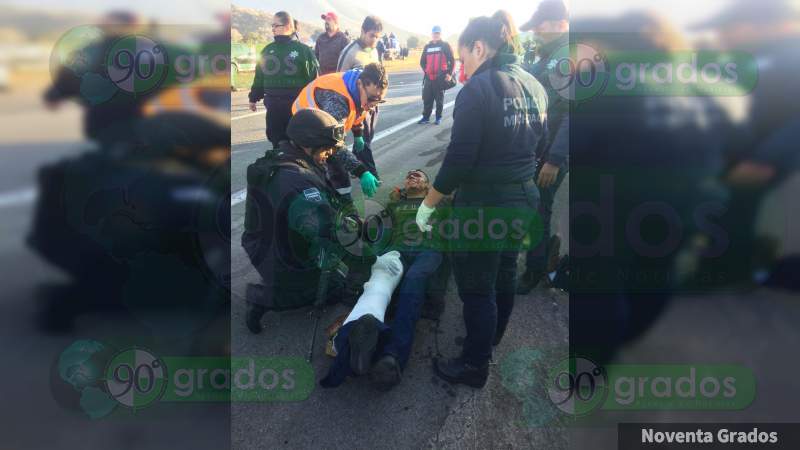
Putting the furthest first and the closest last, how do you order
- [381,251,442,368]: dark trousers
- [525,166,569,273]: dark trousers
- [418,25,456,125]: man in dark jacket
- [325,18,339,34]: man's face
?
[418,25,456,125]: man in dark jacket
[325,18,339,34]: man's face
[525,166,569,273]: dark trousers
[381,251,442,368]: dark trousers

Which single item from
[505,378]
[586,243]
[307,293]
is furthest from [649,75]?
[307,293]

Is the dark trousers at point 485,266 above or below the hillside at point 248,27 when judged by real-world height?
below

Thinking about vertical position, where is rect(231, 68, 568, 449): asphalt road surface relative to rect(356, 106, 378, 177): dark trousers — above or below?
below

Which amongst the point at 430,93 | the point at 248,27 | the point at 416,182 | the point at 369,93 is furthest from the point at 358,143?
the point at 248,27

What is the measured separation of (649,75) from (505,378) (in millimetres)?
1738

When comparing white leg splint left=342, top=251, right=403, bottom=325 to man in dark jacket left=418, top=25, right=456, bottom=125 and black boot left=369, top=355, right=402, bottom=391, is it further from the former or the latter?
man in dark jacket left=418, top=25, right=456, bottom=125

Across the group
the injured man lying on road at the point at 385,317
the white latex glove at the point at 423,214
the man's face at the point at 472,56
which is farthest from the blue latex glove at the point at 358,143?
the man's face at the point at 472,56

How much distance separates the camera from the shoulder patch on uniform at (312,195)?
2.36m

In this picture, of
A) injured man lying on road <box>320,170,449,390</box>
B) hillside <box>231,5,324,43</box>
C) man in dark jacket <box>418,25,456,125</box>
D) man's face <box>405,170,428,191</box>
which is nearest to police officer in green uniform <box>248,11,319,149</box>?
hillside <box>231,5,324,43</box>

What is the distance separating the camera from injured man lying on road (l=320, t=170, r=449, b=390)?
2162 millimetres

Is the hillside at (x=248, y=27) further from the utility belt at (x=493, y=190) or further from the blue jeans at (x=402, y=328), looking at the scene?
the blue jeans at (x=402, y=328)

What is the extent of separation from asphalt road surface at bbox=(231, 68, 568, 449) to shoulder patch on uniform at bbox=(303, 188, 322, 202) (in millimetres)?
929

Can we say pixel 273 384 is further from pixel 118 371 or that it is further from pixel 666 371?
pixel 666 371

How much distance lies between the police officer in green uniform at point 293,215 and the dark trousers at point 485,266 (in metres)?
0.83
